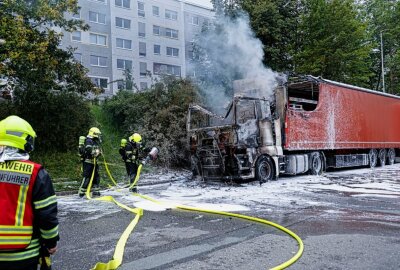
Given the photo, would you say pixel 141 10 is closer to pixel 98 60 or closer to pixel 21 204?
pixel 98 60

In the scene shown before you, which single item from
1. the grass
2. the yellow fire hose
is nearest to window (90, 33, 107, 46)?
the grass

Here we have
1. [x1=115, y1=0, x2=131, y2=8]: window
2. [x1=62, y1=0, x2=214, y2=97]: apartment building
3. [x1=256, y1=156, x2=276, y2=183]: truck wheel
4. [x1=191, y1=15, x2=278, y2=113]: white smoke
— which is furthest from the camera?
[x1=115, y1=0, x2=131, y2=8]: window

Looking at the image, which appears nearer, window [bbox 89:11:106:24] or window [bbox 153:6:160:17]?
window [bbox 89:11:106:24]

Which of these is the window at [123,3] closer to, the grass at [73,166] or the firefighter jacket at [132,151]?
the grass at [73,166]

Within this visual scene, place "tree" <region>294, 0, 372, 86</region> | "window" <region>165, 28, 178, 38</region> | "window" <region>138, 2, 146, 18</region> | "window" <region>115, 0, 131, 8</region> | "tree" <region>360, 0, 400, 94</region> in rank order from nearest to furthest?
"tree" <region>294, 0, 372, 86</region>, "tree" <region>360, 0, 400, 94</region>, "window" <region>115, 0, 131, 8</region>, "window" <region>138, 2, 146, 18</region>, "window" <region>165, 28, 178, 38</region>

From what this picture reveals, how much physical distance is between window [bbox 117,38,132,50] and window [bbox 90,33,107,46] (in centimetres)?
167

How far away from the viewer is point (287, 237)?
5.59m

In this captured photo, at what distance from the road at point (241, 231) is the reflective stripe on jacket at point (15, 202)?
2.04 m

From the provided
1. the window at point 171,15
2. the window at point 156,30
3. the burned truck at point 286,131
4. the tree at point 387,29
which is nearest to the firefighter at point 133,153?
the burned truck at point 286,131

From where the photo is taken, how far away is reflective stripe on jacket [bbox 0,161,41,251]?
2584mm

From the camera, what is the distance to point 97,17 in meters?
41.2

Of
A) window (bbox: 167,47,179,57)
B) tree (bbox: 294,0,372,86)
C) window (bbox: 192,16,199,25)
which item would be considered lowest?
tree (bbox: 294,0,372,86)

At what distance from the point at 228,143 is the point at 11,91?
9.92 meters

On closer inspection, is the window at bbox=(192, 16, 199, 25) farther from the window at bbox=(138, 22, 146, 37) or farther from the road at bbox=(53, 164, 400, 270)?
the road at bbox=(53, 164, 400, 270)
